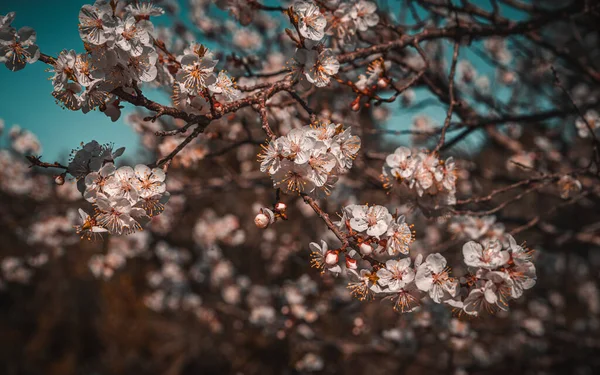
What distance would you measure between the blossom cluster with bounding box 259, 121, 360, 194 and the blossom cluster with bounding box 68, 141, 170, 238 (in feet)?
1.42

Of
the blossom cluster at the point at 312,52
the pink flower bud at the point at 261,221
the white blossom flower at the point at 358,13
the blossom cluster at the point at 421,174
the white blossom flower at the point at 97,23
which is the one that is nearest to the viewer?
the white blossom flower at the point at 97,23

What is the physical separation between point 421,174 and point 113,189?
1.28 m

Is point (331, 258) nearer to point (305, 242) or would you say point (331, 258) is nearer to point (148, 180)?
point (148, 180)

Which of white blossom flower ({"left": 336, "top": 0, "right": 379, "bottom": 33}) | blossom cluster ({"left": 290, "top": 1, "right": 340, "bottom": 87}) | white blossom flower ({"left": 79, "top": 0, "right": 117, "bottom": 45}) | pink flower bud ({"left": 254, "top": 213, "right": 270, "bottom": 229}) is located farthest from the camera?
white blossom flower ({"left": 336, "top": 0, "right": 379, "bottom": 33})

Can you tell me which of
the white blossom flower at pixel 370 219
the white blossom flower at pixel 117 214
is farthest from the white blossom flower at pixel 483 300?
the white blossom flower at pixel 117 214

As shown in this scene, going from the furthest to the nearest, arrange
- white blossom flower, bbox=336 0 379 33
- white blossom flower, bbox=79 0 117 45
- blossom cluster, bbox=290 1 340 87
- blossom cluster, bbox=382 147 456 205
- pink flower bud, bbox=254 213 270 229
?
white blossom flower, bbox=336 0 379 33
blossom cluster, bbox=382 147 456 205
blossom cluster, bbox=290 1 340 87
pink flower bud, bbox=254 213 270 229
white blossom flower, bbox=79 0 117 45

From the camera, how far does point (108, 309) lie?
6.87m

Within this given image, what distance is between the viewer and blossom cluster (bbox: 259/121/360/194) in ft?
4.26

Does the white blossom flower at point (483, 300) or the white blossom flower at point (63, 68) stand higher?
the white blossom flower at point (63, 68)

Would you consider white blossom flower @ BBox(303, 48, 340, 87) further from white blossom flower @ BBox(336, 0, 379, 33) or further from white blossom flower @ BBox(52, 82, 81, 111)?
white blossom flower @ BBox(52, 82, 81, 111)

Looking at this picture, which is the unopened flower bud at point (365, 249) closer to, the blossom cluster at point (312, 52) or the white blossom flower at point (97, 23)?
the blossom cluster at point (312, 52)

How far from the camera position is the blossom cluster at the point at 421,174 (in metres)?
1.70

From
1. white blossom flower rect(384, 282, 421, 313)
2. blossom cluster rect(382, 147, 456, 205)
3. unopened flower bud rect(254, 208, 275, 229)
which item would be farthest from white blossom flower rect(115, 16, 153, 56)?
white blossom flower rect(384, 282, 421, 313)

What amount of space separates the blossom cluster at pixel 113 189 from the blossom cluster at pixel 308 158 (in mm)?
434
